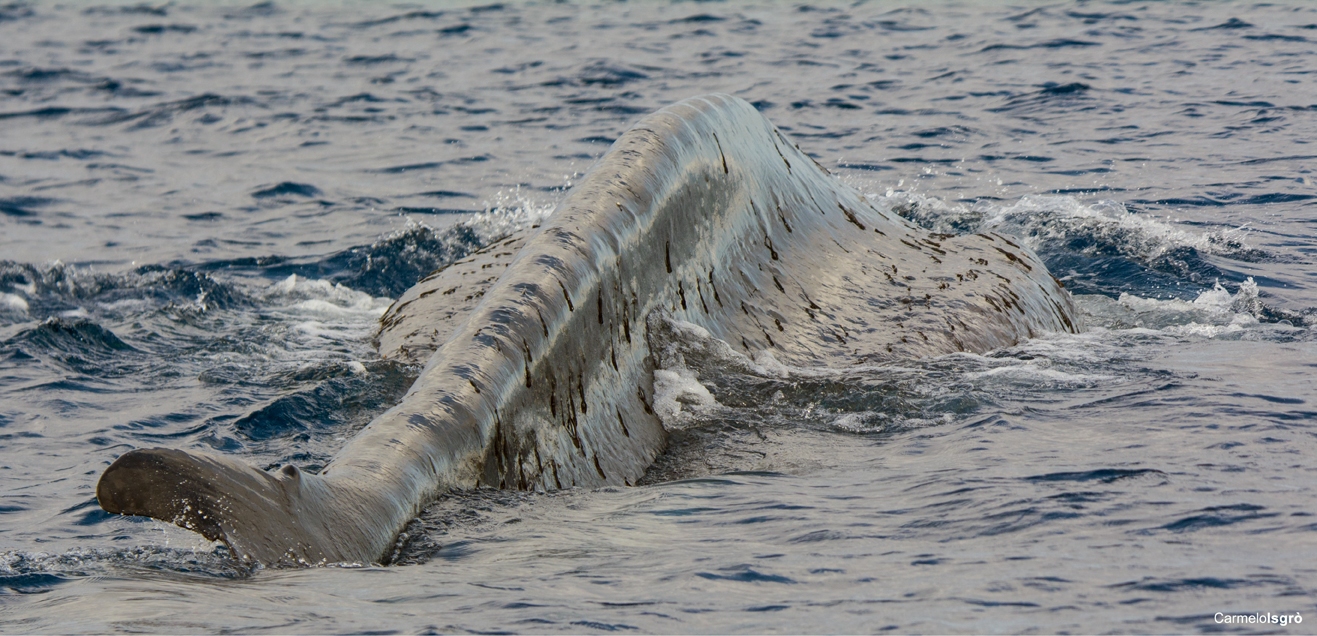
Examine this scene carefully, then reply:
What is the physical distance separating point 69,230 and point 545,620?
1119 cm

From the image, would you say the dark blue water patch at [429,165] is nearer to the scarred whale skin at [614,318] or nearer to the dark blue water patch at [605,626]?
the scarred whale skin at [614,318]

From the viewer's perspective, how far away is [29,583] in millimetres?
4172

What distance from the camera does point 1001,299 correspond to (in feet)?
24.0

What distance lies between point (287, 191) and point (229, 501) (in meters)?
11.4

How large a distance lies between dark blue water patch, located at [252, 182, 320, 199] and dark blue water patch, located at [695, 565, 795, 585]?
11.3 metres

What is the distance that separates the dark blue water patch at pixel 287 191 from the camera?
14.5m

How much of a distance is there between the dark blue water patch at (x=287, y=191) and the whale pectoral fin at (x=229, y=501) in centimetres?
1080

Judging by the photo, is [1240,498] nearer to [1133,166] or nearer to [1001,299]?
[1001,299]

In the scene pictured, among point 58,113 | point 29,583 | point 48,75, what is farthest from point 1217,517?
point 48,75

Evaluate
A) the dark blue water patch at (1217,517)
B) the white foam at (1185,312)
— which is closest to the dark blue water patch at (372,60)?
the white foam at (1185,312)

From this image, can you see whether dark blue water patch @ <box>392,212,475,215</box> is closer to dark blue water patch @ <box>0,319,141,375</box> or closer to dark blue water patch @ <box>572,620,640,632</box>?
dark blue water patch @ <box>0,319,141,375</box>

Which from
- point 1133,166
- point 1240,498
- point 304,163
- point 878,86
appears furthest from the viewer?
point 878,86

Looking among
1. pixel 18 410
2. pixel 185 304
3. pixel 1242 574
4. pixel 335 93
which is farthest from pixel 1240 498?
pixel 335 93

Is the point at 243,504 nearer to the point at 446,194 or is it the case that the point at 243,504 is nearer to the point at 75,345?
the point at 75,345
